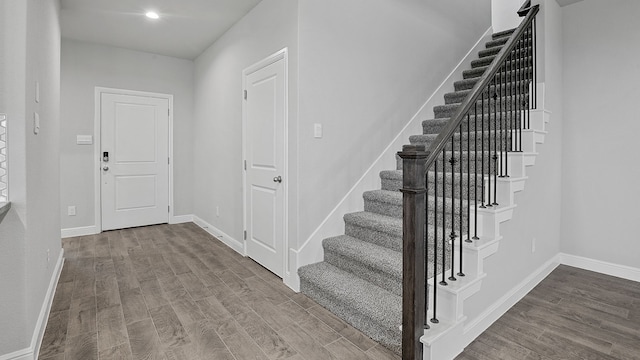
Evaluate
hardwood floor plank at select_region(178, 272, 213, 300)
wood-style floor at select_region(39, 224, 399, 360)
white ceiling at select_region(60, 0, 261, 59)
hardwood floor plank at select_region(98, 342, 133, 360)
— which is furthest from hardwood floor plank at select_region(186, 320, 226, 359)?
white ceiling at select_region(60, 0, 261, 59)

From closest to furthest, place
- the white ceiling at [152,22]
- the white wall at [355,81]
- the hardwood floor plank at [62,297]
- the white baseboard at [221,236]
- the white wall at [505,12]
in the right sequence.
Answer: the hardwood floor plank at [62,297], the white wall at [355,81], the white ceiling at [152,22], the white baseboard at [221,236], the white wall at [505,12]

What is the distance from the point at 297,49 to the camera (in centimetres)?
274

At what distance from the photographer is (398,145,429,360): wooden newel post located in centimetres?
176

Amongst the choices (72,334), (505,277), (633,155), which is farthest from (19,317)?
(633,155)

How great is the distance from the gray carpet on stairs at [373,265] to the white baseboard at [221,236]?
1362 mm

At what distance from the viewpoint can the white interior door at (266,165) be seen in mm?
3053

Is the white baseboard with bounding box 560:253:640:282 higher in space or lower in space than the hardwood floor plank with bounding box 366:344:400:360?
higher

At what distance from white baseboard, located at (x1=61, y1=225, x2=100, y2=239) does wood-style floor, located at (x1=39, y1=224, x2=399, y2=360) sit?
1.16 metres

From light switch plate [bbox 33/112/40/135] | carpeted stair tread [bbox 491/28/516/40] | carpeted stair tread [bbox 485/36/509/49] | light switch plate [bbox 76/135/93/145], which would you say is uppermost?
carpeted stair tread [bbox 491/28/516/40]

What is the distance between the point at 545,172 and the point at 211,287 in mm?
3236

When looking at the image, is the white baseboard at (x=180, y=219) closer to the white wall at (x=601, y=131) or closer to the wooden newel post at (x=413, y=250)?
the wooden newel post at (x=413, y=250)

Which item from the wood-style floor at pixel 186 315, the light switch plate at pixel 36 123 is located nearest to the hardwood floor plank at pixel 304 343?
the wood-style floor at pixel 186 315

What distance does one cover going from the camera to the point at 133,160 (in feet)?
16.7

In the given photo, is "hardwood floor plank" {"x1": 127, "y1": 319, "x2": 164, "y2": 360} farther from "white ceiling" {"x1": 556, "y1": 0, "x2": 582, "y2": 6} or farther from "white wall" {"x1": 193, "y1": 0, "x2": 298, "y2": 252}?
"white ceiling" {"x1": 556, "y1": 0, "x2": 582, "y2": 6}
